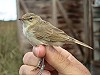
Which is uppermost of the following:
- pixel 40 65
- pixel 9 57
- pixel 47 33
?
pixel 47 33

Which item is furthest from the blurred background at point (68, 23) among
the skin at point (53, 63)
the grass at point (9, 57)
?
the skin at point (53, 63)

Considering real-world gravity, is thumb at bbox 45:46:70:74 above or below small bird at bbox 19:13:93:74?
below

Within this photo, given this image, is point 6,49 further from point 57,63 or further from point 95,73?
point 57,63

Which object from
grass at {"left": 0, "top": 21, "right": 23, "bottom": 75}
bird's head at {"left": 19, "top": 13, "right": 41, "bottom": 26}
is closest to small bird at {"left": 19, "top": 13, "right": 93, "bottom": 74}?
bird's head at {"left": 19, "top": 13, "right": 41, "bottom": 26}

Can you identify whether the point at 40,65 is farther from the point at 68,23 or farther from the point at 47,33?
the point at 68,23

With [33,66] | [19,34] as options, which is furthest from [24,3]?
[33,66]

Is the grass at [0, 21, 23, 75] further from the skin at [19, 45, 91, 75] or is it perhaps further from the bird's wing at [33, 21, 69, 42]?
the bird's wing at [33, 21, 69, 42]

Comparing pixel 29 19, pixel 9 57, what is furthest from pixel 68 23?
pixel 29 19

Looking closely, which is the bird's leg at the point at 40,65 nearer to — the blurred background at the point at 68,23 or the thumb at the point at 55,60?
the thumb at the point at 55,60
